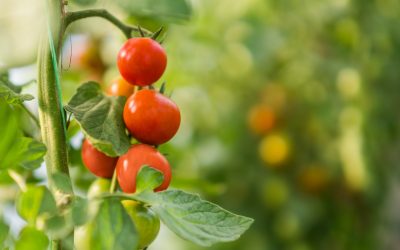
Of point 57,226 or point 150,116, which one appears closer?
point 57,226

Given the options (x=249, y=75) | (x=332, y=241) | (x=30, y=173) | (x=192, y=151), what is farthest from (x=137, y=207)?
(x=332, y=241)

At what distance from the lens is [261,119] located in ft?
7.22

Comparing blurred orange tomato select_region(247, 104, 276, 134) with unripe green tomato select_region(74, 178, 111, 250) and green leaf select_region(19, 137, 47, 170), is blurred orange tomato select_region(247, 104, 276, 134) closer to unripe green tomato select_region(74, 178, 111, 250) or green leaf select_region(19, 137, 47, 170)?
unripe green tomato select_region(74, 178, 111, 250)

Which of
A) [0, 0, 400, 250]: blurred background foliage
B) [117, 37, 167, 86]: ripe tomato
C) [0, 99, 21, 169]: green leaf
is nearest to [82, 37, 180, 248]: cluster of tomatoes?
[117, 37, 167, 86]: ripe tomato

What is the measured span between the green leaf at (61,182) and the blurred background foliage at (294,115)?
50.0 inches

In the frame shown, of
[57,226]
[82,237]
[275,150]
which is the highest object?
[57,226]

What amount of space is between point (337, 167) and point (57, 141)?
1.74 metres

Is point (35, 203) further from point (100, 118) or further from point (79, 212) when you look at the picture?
point (100, 118)

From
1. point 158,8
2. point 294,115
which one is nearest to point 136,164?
point 158,8

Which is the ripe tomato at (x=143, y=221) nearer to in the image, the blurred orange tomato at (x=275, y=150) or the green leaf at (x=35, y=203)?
the green leaf at (x=35, y=203)

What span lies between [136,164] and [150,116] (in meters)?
0.04

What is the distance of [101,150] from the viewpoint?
1.89 feet

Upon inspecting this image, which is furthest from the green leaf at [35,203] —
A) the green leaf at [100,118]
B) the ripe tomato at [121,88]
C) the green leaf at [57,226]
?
the ripe tomato at [121,88]

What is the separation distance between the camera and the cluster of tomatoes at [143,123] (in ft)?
1.89
